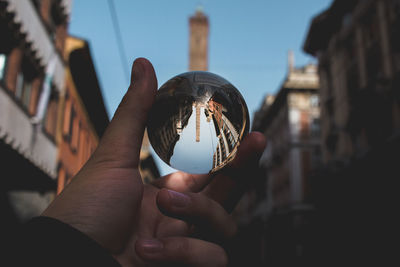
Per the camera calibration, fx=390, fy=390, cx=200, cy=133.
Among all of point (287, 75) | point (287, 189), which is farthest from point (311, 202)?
point (287, 75)

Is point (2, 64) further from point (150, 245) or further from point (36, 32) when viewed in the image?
point (150, 245)

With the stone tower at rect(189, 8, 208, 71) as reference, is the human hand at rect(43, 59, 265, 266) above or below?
below

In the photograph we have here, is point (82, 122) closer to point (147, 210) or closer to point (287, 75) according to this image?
point (147, 210)

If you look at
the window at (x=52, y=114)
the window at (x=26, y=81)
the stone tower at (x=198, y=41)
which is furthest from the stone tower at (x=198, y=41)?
the window at (x=26, y=81)

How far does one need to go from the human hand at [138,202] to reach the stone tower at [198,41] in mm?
63608

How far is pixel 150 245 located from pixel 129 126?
0.62 meters

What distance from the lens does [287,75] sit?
37.1 metres

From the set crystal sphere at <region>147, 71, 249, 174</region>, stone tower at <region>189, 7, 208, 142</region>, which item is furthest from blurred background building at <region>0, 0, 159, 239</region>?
stone tower at <region>189, 7, 208, 142</region>

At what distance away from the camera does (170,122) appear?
77.1 inches

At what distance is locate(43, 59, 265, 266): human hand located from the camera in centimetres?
184

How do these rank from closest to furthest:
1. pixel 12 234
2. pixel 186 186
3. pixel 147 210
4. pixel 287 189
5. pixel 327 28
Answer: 1. pixel 12 234
2. pixel 147 210
3. pixel 186 186
4. pixel 327 28
5. pixel 287 189

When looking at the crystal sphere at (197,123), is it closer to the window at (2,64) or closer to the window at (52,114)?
the window at (2,64)

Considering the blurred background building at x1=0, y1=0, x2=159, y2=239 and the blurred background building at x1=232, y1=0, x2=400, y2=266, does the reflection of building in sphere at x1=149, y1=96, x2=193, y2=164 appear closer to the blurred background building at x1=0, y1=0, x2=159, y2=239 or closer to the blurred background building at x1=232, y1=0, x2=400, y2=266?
the blurred background building at x1=0, y1=0, x2=159, y2=239

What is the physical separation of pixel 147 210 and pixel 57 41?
14.3m
